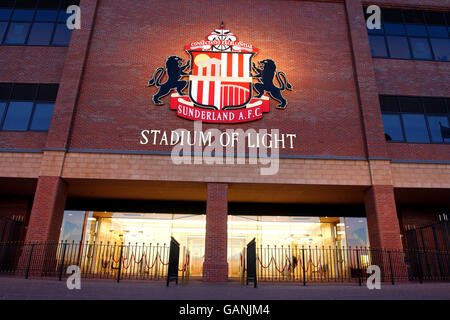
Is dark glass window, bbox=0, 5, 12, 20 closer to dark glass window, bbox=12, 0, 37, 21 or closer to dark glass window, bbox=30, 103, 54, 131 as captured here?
dark glass window, bbox=12, 0, 37, 21

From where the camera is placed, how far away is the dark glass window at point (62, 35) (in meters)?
18.0

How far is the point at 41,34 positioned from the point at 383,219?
2025cm

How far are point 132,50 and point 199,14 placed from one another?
4289mm

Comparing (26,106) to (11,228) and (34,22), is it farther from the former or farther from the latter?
(11,228)

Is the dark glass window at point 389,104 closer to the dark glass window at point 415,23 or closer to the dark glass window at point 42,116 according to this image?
the dark glass window at point 415,23

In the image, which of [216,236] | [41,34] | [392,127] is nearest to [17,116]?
[41,34]

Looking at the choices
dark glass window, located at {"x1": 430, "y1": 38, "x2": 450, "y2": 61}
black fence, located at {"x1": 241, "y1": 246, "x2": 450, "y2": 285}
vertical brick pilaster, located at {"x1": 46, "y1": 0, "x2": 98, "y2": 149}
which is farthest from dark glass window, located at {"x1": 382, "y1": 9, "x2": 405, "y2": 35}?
vertical brick pilaster, located at {"x1": 46, "y1": 0, "x2": 98, "y2": 149}

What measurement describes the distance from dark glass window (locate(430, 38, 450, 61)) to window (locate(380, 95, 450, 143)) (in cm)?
286

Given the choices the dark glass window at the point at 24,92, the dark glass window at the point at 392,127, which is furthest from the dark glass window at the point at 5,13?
the dark glass window at the point at 392,127

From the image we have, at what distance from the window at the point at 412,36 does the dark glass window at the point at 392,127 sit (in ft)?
12.6

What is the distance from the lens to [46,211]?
13.9m
